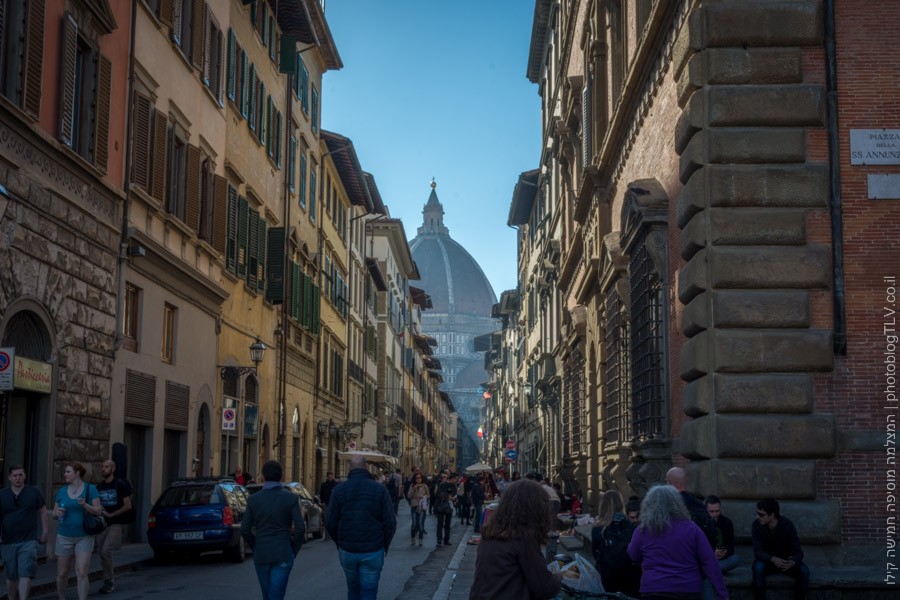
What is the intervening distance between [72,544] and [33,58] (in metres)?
7.03

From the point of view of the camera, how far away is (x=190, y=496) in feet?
69.3

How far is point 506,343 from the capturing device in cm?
9794

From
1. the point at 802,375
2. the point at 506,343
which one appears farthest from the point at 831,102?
the point at 506,343

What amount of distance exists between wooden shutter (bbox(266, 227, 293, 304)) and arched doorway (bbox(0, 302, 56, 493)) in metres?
16.3

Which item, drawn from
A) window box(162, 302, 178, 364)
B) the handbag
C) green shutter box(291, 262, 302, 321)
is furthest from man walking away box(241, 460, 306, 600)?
green shutter box(291, 262, 302, 321)

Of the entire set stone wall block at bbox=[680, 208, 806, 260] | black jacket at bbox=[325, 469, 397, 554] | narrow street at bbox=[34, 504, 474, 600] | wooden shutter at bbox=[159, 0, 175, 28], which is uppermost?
wooden shutter at bbox=[159, 0, 175, 28]

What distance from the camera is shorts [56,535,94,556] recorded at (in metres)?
13.7

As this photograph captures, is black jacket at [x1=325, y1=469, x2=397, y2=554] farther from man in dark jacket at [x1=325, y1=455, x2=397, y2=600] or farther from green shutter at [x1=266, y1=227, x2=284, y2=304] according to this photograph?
green shutter at [x1=266, y1=227, x2=284, y2=304]

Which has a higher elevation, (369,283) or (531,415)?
(369,283)

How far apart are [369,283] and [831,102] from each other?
170 feet

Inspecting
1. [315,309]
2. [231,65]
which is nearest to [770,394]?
[231,65]

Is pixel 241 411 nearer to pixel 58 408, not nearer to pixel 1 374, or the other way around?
pixel 58 408

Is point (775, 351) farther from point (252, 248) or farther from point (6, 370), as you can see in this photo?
point (252, 248)

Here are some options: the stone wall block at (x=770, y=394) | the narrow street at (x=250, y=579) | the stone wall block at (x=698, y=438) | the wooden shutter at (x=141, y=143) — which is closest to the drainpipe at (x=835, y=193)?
the stone wall block at (x=770, y=394)
